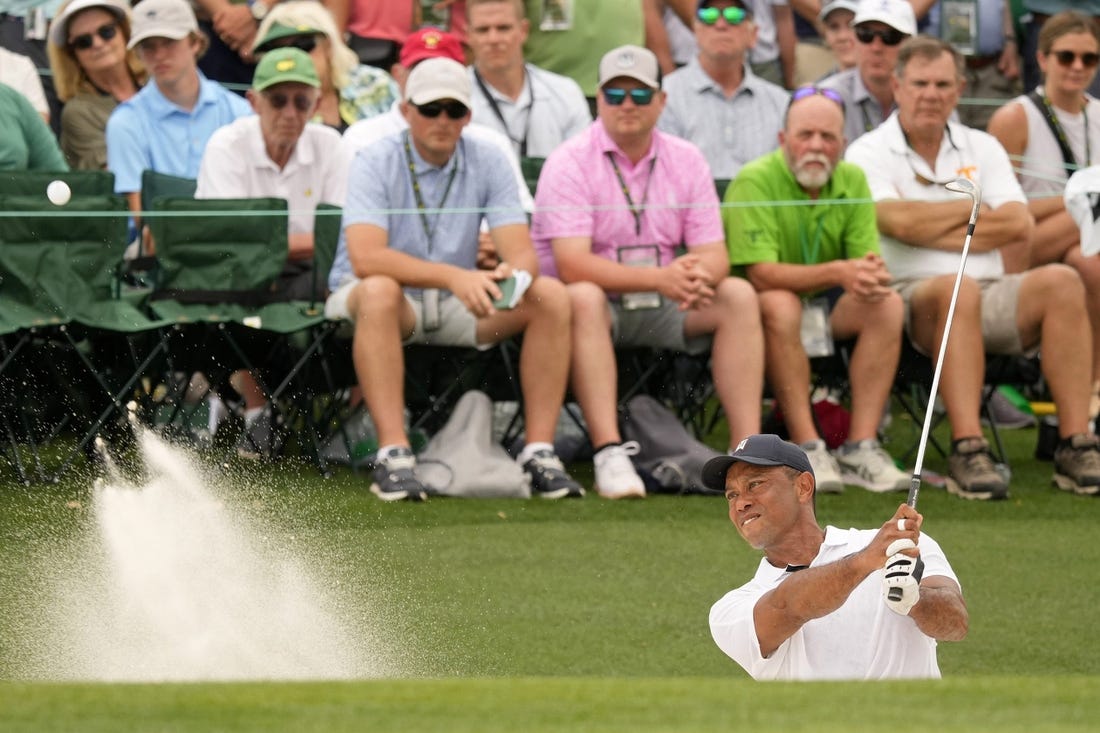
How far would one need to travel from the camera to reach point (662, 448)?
29.9 feet

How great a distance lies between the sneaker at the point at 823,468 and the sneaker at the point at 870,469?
106 mm

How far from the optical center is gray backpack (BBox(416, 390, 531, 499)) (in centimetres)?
866

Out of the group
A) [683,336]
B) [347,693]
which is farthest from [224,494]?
[347,693]

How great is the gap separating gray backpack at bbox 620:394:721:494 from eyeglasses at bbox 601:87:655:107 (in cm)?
138

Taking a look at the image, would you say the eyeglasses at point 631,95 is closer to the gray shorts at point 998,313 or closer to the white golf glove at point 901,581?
the gray shorts at point 998,313

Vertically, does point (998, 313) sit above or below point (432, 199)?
below

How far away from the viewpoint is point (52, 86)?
10820 millimetres

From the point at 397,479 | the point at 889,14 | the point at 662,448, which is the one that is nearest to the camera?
the point at 397,479

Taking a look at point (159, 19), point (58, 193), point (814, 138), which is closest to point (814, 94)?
point (814, 138)

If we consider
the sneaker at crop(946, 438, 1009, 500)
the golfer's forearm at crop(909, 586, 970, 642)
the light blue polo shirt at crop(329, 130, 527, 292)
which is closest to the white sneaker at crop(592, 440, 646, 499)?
the light blue polo shirt at crop(329, 130, 527, 292)

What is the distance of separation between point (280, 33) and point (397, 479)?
3.12 m

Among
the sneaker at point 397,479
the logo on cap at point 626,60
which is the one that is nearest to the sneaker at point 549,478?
the sneaker at point 397,479

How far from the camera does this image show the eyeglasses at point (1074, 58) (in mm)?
10312

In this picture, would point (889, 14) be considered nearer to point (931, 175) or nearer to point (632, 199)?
point (931, 175)
